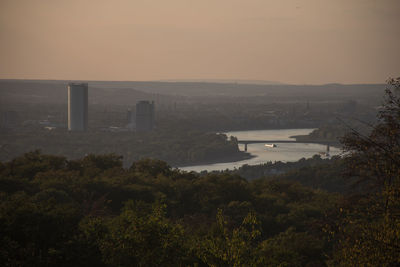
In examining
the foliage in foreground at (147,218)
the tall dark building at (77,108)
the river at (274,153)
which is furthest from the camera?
the tall dark building at (77,108)

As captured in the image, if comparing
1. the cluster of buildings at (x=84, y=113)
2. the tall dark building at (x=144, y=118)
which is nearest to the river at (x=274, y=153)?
the tall dark building at (x=144, y=118)

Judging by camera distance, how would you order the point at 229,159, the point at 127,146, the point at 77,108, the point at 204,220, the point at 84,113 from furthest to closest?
the point at 77,108 < the point at 84,113 < the point at 127,146 < the point at 229,159 < the point at 204,220

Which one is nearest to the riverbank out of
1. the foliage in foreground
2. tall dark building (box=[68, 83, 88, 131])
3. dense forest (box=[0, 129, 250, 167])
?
dense forest (box=[0, 129, 250, 167])

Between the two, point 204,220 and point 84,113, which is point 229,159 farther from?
point 204,220

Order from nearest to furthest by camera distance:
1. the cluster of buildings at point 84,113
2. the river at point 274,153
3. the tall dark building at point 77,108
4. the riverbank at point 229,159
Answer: the river at point 274,153
the riverbank at point 229,159
the tall dark building at point 77,108
the cluster of buildings at point 84,113

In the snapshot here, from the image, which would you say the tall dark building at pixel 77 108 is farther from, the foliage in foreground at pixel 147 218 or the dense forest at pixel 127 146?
the foliage in foreground at pixel 147 218

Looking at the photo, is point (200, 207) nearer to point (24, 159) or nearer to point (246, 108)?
point (24, 159)

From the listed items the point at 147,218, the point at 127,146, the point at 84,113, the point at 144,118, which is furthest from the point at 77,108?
the point at 147,218

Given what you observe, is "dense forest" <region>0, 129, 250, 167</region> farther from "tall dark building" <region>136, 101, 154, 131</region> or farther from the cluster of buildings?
"tall dark building" <region>136, 101, 154, 131</region>
